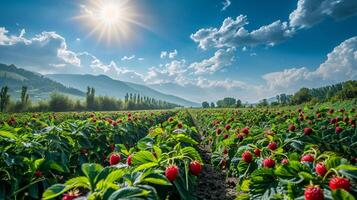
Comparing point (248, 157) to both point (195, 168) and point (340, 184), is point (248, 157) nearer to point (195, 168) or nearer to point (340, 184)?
point (195, 168)

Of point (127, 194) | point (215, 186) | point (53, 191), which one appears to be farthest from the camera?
point (215, 186)

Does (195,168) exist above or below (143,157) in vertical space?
below

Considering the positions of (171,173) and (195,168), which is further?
(195,168)

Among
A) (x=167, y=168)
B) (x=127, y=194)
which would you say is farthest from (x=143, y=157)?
(x=127, y=194)

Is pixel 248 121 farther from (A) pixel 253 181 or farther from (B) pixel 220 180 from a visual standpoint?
(A) pixel 253 181

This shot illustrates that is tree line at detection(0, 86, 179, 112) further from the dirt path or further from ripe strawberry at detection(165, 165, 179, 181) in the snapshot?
ripe strawberry at detection(165, 165, 179, 181)

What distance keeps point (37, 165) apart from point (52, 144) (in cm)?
110

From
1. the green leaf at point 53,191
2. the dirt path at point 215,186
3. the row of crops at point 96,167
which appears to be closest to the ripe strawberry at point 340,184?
Answer: the row of crops at point 96,167

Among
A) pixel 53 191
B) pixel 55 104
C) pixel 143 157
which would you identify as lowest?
pixel 53 191

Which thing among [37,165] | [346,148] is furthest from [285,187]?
[346,148]

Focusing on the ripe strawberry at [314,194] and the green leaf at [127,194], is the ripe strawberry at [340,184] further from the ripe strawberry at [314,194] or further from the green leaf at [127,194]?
the green leaf at [127,194]

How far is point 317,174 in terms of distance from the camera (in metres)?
2.15

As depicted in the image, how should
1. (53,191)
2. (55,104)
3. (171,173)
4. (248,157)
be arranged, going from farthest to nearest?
(55,104) < (248,157) < (171,173) < (53,191)

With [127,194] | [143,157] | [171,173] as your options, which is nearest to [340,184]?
[171,173]
